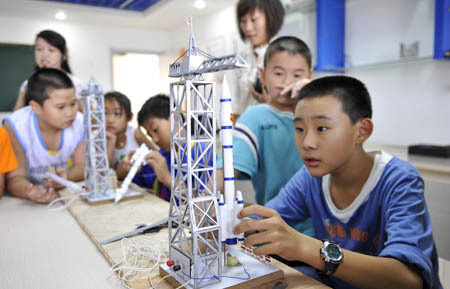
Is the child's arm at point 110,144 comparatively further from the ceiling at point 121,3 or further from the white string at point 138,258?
the ceiling at point 121,3

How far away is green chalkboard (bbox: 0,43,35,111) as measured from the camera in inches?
219

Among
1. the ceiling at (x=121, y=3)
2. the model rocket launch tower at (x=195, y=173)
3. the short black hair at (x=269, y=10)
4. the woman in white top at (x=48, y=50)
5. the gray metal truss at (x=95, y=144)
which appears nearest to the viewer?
the model rocket launch tower at (x=195, y=173)

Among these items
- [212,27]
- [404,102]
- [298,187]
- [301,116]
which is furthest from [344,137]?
[212,27]

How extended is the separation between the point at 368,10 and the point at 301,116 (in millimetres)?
3024

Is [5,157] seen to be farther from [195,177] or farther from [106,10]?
[106,10]

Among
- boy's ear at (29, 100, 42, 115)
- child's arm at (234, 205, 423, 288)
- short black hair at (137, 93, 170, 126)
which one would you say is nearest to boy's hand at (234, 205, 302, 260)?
child's arm at (234, 205, 423, 288)

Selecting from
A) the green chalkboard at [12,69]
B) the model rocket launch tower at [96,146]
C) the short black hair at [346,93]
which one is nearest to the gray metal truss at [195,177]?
the short black hair at [346,93]

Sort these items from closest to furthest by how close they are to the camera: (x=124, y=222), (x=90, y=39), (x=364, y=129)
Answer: (x=364, y=129) → (x=124, y=222) → (x=90, y=39)

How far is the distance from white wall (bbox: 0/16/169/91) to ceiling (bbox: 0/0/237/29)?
15cm

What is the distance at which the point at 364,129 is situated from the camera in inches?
44.5

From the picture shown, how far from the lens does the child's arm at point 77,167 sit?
2.09m

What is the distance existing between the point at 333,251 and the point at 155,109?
157cm

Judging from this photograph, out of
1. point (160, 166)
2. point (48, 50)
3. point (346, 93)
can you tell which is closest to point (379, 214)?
point (346, 93)

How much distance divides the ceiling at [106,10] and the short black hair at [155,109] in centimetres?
318
